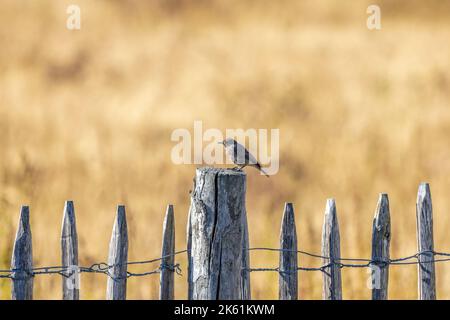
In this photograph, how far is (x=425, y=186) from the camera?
461 centimetres

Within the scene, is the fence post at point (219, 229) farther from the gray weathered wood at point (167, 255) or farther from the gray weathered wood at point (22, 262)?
the gray weathered wood at point (22, 262)

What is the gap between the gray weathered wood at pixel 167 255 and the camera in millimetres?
4453

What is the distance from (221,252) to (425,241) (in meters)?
1.25

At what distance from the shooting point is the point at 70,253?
4391 millimetres

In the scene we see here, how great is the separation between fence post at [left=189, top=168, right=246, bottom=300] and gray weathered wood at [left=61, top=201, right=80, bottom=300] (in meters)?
0.74

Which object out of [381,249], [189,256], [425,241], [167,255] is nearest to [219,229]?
[189,256]

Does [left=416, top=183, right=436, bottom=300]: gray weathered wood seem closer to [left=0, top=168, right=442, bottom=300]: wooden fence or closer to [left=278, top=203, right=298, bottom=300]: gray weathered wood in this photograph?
[left=0, top=168, right=442, bottom=300]: wooden fence

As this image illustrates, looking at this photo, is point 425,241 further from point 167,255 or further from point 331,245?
point 167,255

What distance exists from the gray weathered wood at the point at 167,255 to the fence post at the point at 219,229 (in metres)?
0.47

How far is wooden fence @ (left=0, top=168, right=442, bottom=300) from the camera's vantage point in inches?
156

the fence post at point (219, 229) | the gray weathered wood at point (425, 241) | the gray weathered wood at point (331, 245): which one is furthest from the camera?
the gray weathered wood at point (425, 241)

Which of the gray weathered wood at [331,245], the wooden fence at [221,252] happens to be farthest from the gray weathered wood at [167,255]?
the gray weathered wood at [331,245]
